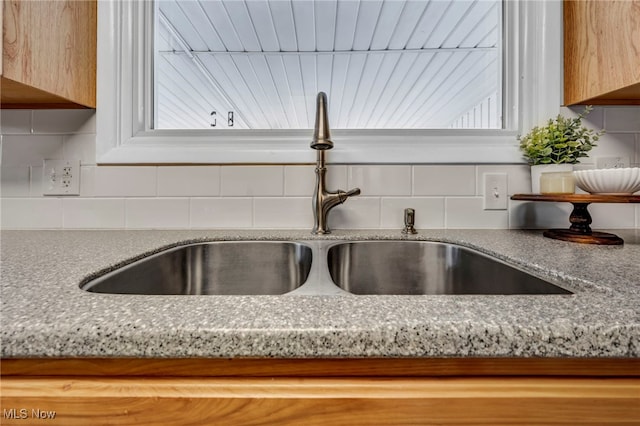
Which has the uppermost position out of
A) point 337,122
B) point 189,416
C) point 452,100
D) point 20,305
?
point 452,100

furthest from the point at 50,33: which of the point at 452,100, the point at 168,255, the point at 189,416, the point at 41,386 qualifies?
the point at 452,100

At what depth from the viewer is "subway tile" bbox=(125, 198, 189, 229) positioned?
0.98m

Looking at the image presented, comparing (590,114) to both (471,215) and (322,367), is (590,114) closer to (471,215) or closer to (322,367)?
(471,215)

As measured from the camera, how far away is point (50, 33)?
0.79 metres

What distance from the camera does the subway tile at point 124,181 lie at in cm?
97

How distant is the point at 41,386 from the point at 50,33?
947 mm

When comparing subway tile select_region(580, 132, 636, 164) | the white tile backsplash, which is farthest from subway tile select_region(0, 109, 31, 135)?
subway tile select_region(580, 132, 636, 164)

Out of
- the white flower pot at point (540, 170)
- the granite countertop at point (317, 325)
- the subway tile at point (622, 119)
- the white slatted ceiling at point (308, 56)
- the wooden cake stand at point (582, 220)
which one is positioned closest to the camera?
the granite countertop at point (317, 325)

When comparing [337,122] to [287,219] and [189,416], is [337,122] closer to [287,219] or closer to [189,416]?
[287,219]

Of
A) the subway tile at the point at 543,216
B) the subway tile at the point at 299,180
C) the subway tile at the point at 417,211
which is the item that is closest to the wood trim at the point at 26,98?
the subway tile at the point at 299,180

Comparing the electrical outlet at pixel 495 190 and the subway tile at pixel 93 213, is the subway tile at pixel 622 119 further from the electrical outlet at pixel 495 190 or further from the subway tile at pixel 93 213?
the subway tile at pixel 93 213

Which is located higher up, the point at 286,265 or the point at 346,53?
the point at 346,53

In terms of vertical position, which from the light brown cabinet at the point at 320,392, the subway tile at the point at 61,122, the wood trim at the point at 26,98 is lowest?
the light brown cabinet at the point at 320,392

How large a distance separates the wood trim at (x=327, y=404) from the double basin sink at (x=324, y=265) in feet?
1.32
